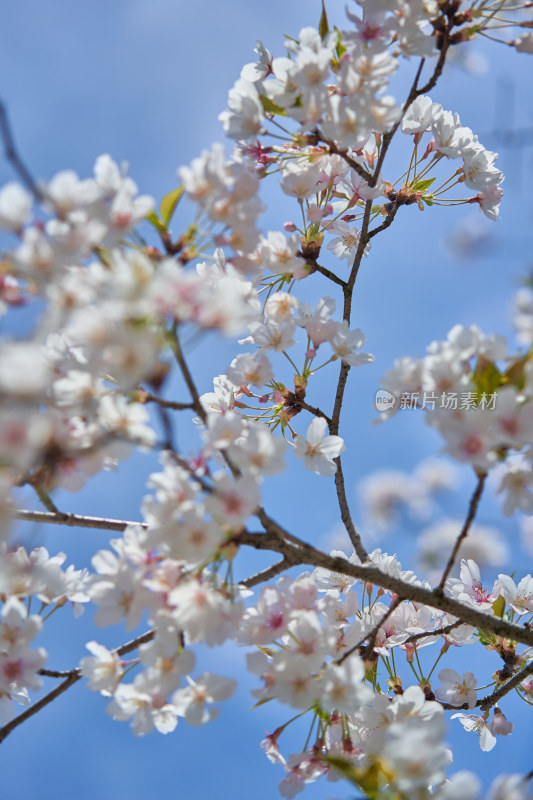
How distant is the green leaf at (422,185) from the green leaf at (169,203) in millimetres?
1233

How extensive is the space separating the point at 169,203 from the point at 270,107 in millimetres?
579

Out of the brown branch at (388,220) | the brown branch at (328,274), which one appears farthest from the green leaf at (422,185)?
the brown branch at (328,274)

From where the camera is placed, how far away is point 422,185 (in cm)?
263

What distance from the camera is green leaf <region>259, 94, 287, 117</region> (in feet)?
6.65

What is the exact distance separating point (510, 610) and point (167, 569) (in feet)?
5.79

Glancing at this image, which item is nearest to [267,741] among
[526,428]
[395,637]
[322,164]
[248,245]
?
[395,637]

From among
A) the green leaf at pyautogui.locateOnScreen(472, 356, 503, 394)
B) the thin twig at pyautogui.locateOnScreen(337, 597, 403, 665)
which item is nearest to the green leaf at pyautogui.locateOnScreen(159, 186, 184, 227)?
the green leaf at pyautogui.locateOnScreen(472, 356, 503, 394)

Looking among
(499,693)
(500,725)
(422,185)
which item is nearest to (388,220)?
(422,185)

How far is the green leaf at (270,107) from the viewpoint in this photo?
79.8 inches

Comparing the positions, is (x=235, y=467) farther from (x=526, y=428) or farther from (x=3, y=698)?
(x=3, y=698)

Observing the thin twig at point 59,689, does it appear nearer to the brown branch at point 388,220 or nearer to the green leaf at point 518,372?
the green leaf at point 518,372

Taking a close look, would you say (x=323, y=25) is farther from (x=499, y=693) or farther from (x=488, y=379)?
(x=499, y=693)

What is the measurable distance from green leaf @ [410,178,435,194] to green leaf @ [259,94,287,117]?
78 cm

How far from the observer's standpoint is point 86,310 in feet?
4.12
